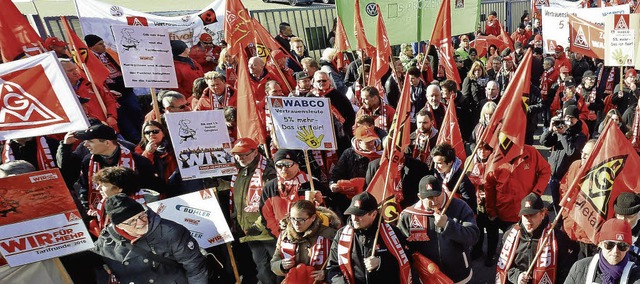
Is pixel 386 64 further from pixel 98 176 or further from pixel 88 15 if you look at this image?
pixel 88 15

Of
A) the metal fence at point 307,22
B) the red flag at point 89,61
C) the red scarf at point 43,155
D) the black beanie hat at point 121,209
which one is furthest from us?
the metal fence at point 307,22

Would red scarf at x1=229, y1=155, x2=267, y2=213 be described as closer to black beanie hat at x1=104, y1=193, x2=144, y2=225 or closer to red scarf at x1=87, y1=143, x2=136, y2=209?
red scarf at x1=87, y1=143, x2=136, y2=209

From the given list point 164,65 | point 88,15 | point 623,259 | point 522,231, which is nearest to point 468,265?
point 522,231

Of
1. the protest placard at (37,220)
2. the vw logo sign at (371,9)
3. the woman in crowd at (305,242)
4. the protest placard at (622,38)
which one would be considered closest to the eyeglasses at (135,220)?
the protest placard at (37,220)

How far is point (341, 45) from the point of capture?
28.6ft

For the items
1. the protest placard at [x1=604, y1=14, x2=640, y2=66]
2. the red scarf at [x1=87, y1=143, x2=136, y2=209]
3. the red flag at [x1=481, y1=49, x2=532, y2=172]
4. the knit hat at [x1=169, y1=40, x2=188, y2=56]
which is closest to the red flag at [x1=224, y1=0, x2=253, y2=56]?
the knit hat at [x1=169, y1=40, x2=188, y2=56]

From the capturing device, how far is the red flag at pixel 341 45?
26.9ft

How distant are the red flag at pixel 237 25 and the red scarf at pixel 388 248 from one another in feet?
15.2

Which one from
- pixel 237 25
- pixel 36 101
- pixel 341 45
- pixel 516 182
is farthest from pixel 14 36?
pixel 516 182

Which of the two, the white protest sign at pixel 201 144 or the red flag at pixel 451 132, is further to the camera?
the red flag at pixel 451 132

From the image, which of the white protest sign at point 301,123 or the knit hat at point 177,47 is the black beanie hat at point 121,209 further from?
the knit hat at point 177,47

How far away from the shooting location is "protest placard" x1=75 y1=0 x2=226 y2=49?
9.20 metres

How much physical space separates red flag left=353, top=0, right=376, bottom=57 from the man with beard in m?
4.40

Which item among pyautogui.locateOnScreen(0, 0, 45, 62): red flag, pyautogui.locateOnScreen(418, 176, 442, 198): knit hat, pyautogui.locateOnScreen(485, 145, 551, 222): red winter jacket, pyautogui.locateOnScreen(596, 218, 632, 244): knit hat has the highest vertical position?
pyautogui.locateOnScreen(0, 0, 45, 62): red flag
